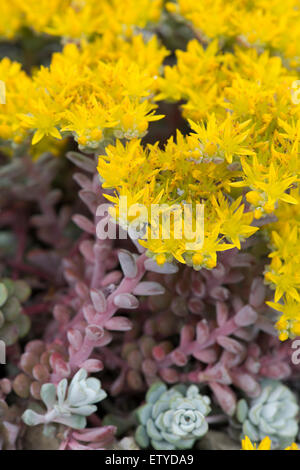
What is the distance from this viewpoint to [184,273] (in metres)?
0.91

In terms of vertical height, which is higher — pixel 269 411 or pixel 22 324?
pixel 22 324

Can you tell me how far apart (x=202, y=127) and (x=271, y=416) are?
20.2 inches

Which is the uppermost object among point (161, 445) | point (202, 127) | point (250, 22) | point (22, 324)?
point (250, 22)

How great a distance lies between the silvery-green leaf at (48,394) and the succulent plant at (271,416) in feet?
1.07

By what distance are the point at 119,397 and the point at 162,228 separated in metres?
0.45

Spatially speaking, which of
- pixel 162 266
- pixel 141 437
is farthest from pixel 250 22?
pixel 141 437

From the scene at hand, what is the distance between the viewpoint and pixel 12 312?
0.92 m

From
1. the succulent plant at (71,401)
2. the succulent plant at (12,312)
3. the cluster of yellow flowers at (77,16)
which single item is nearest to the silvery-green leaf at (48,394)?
the succulent plant at (71,401)

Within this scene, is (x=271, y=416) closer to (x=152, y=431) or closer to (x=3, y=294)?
(x=152, y=431)

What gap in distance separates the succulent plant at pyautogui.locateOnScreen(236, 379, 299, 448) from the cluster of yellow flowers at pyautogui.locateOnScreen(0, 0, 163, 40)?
0.77m

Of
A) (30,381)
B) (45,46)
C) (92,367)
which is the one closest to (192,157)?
(92,367)

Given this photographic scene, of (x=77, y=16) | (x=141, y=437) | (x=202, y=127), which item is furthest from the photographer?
(x=77, y=16)

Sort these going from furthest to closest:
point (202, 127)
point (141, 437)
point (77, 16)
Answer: point (77, 16) < point (141, 437) < point (202, 127)

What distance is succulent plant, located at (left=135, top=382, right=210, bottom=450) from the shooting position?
839mm
